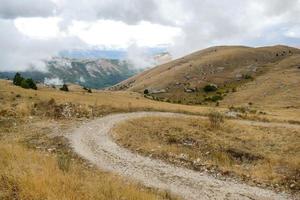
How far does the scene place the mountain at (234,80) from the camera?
359ft

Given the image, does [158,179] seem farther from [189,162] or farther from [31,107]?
[31,107]

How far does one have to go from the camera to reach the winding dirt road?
18.6 m

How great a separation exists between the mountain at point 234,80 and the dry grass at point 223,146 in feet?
188

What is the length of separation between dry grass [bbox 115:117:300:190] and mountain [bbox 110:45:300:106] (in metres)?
57.3

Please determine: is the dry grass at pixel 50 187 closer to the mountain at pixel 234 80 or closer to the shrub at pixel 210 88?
the mountain at pixel 234 80

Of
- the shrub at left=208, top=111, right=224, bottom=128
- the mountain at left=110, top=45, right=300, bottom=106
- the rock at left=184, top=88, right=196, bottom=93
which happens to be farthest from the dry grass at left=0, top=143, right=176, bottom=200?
the rock at left=184, top=88, right=196, bottom=93

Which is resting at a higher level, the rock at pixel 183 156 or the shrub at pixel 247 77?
the shrub at pixel 247 77

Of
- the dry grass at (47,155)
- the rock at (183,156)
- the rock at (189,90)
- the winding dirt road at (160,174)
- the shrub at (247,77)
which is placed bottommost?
the winding dirt road at (160,174)

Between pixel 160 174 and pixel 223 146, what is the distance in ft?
31.6

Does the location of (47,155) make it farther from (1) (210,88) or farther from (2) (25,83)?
(1) (210,88)

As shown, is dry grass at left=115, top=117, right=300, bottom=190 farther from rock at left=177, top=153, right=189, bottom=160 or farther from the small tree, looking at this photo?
the small tree

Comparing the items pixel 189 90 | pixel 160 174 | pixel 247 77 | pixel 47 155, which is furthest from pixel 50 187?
pixel 247 77

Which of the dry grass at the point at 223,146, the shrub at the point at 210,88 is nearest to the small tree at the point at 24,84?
the dry grass at the point at 223,146

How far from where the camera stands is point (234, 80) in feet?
474
